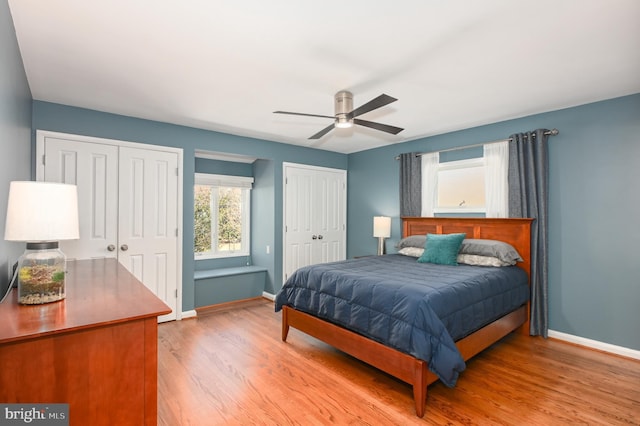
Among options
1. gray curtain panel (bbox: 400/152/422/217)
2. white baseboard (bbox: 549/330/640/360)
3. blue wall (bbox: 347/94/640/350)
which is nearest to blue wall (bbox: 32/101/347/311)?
gray curtain panel (bbox: 400/152/422/217)

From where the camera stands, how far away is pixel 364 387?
246 centimetres

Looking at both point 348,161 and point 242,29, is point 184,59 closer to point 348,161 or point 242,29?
point 242,29

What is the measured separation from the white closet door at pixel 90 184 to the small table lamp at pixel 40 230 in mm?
2300

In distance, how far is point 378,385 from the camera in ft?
8.19

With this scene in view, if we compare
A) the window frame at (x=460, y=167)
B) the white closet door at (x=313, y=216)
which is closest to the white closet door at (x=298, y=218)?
the white closet door at (x=313, y=216)

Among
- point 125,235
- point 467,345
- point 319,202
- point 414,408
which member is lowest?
point 414,408

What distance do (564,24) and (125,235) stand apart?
4.26 m

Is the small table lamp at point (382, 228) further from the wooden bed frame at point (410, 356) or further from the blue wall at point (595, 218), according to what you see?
the blue wall at point (595, 218)

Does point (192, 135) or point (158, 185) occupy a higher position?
point (192, 135)

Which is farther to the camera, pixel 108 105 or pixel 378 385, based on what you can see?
pixel 108 105

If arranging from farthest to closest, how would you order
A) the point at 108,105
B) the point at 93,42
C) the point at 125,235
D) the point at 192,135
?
the point at 192,135 → the point at 125,235 → the point at 108,105 → the point at 93,42

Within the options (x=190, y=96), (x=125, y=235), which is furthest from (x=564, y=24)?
(x=125, y=235)

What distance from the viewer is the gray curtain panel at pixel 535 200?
345cm

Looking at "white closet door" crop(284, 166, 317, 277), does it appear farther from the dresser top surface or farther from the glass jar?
the glass jar
